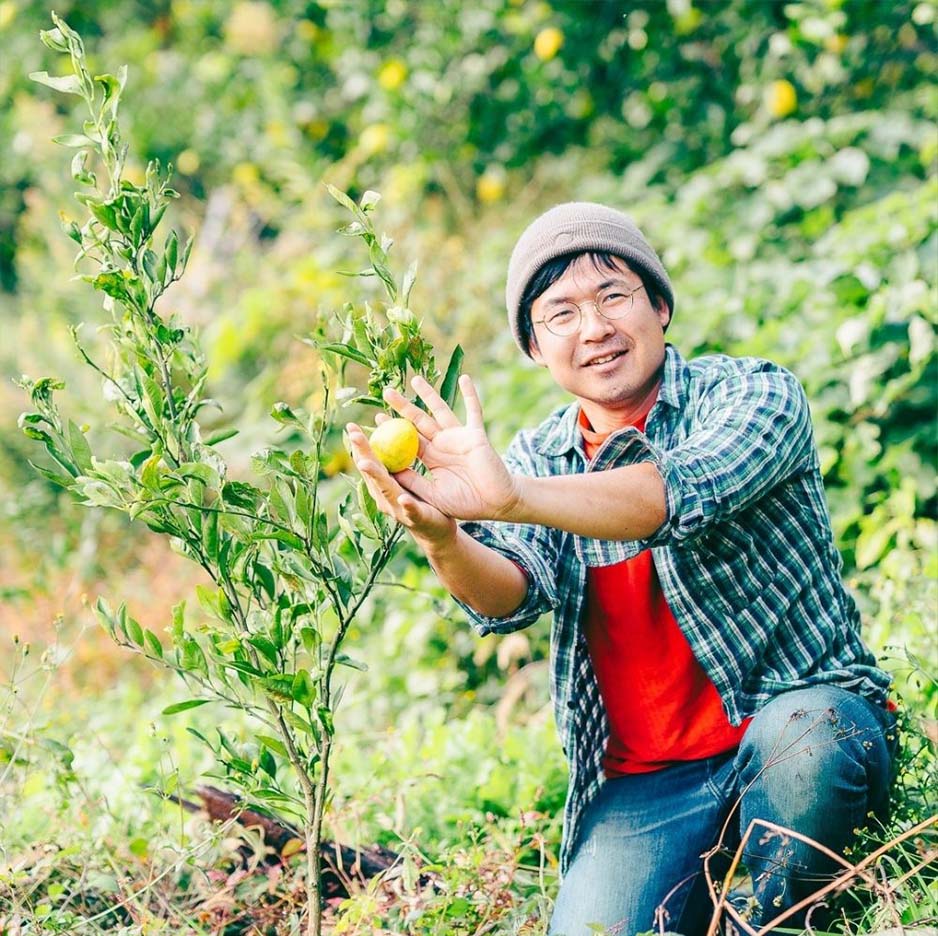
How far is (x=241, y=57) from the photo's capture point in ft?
20.2

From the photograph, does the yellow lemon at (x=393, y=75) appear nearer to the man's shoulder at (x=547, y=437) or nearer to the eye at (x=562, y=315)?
the man's shoulder at (x=547, y=437)

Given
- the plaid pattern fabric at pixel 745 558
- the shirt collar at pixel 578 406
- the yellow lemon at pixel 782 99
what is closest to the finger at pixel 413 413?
the plaid pattern fabric at pixel 745 558

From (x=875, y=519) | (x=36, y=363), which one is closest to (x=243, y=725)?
(x=875, y=519)

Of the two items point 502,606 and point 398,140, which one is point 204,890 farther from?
point 398,140

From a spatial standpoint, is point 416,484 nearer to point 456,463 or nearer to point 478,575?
point 456,463

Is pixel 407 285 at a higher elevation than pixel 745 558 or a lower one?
higher

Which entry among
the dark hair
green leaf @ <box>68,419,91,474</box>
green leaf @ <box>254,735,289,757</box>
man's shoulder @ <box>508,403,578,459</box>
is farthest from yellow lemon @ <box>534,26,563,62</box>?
green leaf @ <box>254,735,289,757</box>

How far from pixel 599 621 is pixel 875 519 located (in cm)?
136

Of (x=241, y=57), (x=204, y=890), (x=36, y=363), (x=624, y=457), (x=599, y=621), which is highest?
(x=241, y=57)

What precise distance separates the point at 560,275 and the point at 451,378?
0.44m

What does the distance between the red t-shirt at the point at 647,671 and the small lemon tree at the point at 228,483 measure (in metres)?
0.53

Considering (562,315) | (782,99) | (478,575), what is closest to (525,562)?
(478,575)

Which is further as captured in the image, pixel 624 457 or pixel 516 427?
pixel 516 427

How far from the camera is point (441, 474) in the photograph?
5.19 feet
